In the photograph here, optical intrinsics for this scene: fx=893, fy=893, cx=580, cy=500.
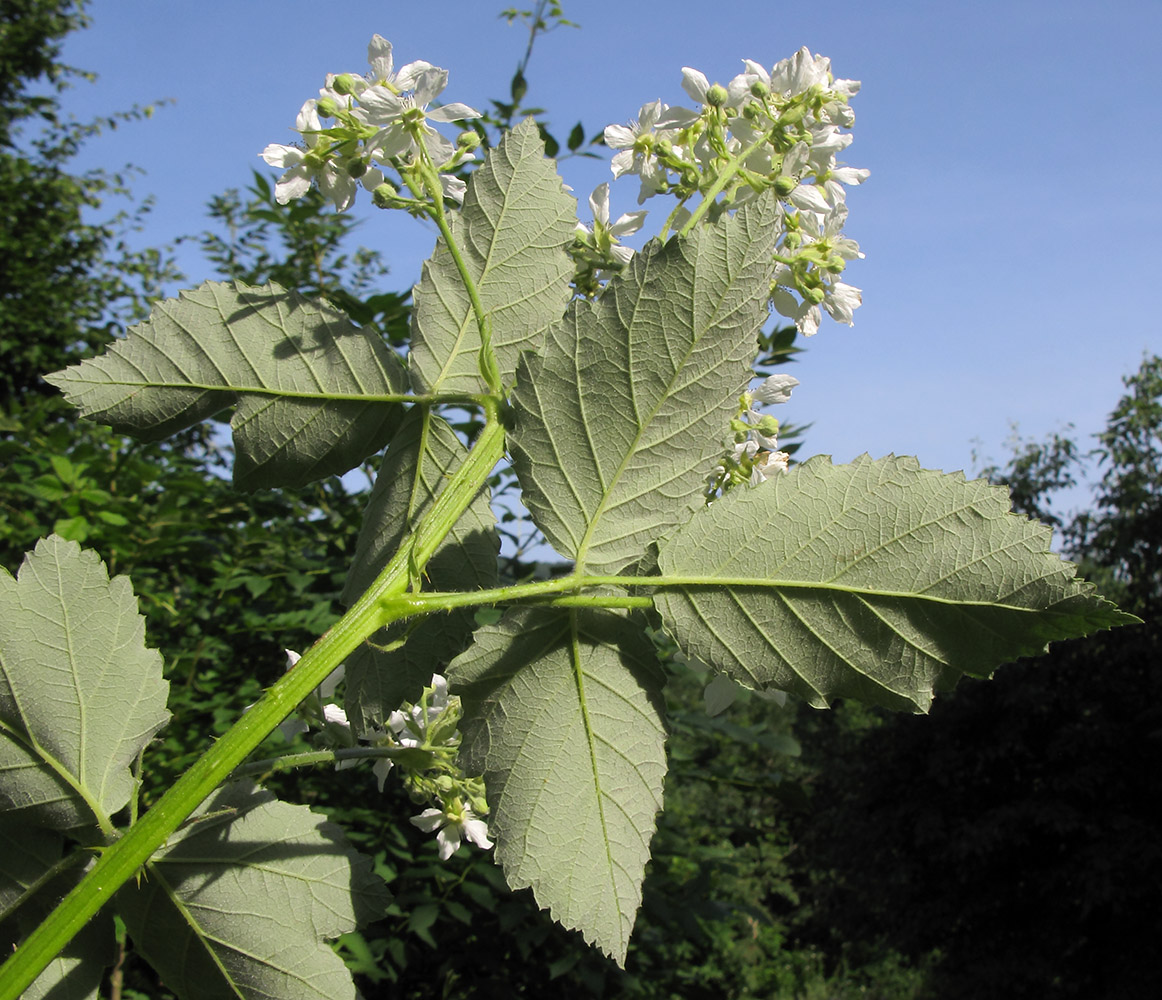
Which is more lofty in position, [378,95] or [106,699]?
[378,95]

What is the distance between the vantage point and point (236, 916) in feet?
2.21

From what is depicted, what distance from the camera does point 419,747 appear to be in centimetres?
88

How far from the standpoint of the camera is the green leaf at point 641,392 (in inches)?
23.5

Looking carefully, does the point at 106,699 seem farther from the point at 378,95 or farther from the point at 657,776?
the point at 378,95

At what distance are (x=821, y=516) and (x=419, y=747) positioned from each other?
48 centimetres

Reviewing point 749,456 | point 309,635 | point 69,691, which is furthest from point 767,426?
point 309,635

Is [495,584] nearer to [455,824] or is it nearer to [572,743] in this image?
[572,743]

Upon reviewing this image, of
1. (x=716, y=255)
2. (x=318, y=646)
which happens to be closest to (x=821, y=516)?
(x=716, y=255)

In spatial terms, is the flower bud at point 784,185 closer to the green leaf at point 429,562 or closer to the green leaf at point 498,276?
the green leaf at point 498,276

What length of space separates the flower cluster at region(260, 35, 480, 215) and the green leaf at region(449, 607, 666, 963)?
394mm

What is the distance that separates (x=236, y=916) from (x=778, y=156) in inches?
31.3

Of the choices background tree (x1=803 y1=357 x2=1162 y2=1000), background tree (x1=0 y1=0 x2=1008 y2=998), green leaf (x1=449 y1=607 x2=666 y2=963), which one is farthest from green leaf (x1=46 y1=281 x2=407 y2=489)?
background tree (x1=803 y1=357 x2=1162 y2=1000)

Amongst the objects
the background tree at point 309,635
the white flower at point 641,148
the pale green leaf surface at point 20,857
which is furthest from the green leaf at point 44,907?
the background tree at point 309,635

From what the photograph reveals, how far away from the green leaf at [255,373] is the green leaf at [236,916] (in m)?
0.30
